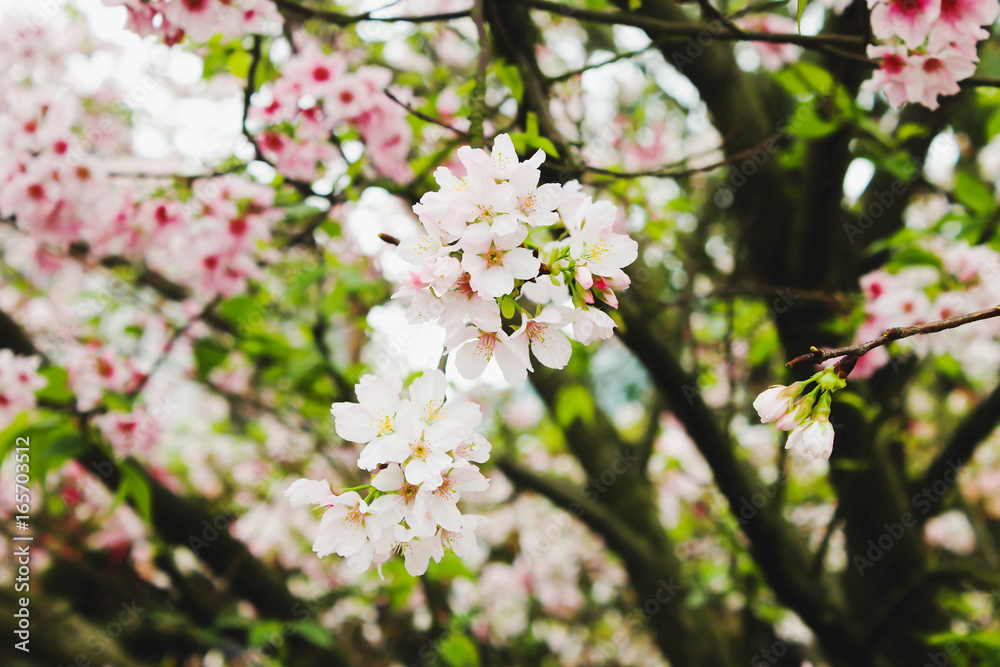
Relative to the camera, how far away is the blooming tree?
0.89 m

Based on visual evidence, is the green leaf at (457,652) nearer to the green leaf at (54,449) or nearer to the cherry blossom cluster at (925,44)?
the green leaf at (54,449)

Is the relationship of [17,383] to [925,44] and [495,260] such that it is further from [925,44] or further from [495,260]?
[925,44]

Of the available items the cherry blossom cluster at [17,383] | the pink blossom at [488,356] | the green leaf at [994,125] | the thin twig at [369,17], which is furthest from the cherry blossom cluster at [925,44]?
the cherry blossom cluster at [17,383]

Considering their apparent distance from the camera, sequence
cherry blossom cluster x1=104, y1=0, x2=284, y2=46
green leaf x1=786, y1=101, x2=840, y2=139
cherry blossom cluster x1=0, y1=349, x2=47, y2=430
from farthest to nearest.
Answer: cherry blossom cluster x1=0, y1=349, x2=47, y2=430, green leaf x1=786, y1=101, x2=840, y2=139, cherry blossom cluster x1=104, y1=0, x2=284, y2=46

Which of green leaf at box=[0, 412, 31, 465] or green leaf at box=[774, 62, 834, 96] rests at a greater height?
green leaf at box=[774, 62, 834, 96]

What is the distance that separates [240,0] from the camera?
1512 mm

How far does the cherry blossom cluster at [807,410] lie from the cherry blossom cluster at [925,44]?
81 cm

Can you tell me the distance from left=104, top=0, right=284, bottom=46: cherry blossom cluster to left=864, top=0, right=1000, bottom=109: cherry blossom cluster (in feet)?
4.59

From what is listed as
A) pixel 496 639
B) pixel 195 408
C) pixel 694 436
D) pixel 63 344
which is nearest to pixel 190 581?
pixel 63 344

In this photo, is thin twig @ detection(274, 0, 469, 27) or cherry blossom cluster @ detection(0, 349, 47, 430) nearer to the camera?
thin twig @ detection(274, 0, 469, 27)

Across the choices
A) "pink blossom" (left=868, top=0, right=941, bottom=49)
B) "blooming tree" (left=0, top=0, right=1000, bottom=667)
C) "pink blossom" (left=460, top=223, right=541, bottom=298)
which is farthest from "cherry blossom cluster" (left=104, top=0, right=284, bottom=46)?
"pink blossom" (left=868, top=0, right=941, bottom=49)

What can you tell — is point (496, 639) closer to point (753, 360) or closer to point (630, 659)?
point (630, 659)

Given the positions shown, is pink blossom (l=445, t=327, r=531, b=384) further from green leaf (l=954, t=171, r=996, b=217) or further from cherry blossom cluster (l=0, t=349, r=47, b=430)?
cherry blossom cluster (l=0, t=349, r=47, b=430)

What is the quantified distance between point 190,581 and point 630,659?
3695mm
